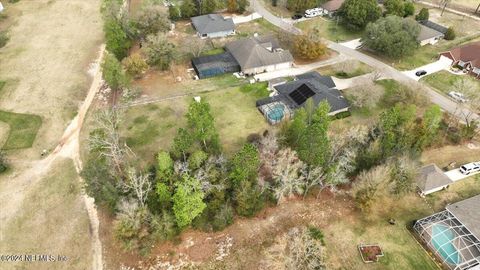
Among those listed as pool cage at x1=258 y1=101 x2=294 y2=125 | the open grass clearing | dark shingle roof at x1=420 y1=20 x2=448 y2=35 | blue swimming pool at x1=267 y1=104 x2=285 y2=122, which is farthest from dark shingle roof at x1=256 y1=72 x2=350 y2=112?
dark shingle roof at x1=420 y1=20 x2=448 y2=35

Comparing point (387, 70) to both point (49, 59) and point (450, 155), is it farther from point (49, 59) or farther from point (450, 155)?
point (49, 59)

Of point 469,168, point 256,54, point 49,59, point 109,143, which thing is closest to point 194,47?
point 256,54

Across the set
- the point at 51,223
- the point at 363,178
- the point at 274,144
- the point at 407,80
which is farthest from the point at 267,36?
the point at 51,223

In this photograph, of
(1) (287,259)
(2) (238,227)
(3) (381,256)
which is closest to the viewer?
(1) (287,259)

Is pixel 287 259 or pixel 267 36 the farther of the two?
pixel 267 36

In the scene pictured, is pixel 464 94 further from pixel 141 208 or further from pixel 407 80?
pixel 141 208

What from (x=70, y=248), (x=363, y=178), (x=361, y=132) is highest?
(x=361, y=132)
